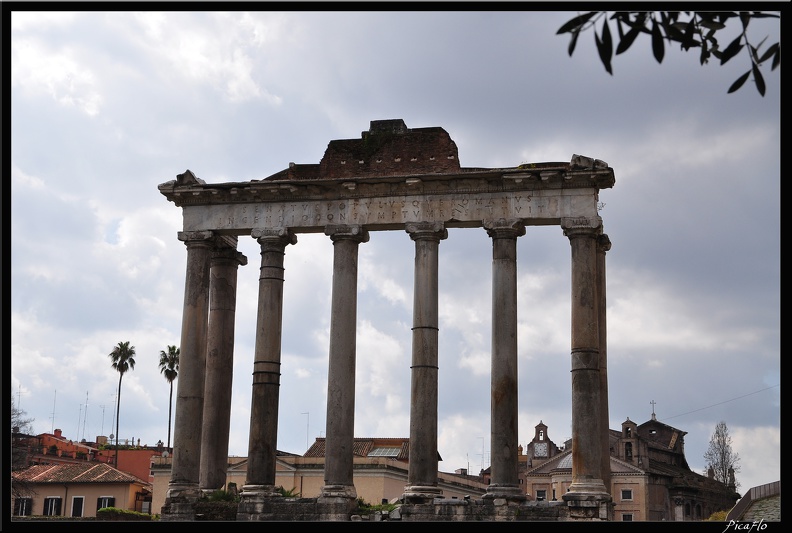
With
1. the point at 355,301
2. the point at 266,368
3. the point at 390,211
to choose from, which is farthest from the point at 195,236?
the point at 390,211

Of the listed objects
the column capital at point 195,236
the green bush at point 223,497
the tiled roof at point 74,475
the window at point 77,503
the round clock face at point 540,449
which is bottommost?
the green bush at point 223,497

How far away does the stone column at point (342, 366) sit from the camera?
27.7m

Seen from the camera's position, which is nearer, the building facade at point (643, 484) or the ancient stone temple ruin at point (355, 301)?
the ancient stone temple ruin at point (355, 301)

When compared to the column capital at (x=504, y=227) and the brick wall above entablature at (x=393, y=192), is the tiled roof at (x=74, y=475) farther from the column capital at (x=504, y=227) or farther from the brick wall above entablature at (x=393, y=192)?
the column capital at (x=504, y=227)

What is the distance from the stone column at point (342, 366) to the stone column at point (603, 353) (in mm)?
6695

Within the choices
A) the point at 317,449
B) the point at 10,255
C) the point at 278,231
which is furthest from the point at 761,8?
the point at 317,449

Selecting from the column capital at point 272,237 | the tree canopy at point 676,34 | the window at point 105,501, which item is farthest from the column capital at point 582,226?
the window at point 105,501

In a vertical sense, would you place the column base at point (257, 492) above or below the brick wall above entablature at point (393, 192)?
below

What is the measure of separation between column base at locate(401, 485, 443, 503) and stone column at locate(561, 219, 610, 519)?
3.38m

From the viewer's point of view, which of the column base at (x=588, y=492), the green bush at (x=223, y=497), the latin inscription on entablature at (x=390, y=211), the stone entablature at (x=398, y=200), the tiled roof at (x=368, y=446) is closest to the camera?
the column base at (x=588, y=492)

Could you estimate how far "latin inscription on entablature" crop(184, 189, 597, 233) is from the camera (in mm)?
28047

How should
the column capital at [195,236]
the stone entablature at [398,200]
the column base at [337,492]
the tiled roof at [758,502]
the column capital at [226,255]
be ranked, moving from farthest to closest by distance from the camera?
the column capital at [226,255]
the column capital at [195,236]
the stone entablature at [398,200]
the column base at [337,492]
the tiled roof at [758,502]

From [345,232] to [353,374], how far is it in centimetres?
398
